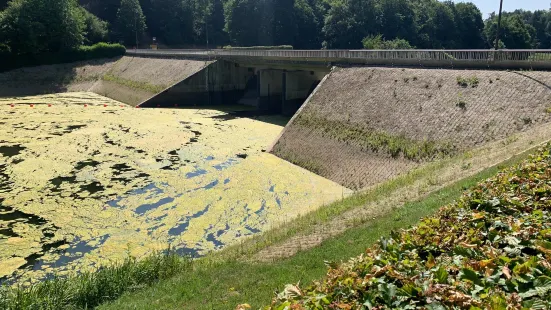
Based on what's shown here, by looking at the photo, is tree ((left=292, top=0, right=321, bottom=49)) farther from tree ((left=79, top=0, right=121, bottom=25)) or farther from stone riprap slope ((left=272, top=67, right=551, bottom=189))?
stone riprap slope ((left=272, top=67, right=551, bottom=189))

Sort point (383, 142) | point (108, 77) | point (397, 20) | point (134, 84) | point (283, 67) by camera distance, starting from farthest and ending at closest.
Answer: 1. point (397, 20)
2. point (108, 77)
3. point (134, 84)
4. point (283, 67)
5. point (383, 142)

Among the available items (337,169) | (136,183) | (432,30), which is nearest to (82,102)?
(136,183)

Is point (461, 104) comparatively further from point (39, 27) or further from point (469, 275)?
point (39, 27)

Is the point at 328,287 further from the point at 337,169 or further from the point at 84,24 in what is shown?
the point at 84,24

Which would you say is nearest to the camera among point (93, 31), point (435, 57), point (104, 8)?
point (435, 57)

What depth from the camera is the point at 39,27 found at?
64.7m

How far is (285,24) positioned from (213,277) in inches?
3378

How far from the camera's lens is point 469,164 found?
54.7ft

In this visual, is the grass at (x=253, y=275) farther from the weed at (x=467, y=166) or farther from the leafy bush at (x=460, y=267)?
the weed at (x=467, y=166)

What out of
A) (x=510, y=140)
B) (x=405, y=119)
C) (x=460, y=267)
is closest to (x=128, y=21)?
(x=405, y=119)

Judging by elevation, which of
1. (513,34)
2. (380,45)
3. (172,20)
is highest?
(172,20)

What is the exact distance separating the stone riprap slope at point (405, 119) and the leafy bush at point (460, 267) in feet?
42.2

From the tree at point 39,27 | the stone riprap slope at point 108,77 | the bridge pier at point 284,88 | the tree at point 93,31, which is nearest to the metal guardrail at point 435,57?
the bridge pier at point 284,88

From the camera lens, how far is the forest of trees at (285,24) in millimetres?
85938
